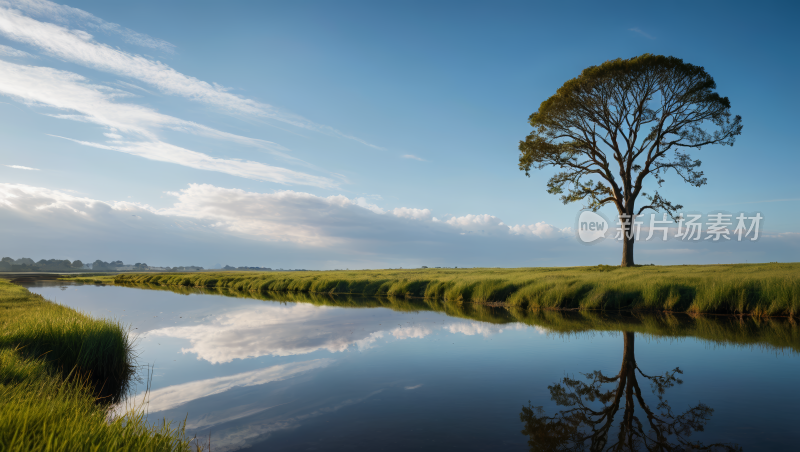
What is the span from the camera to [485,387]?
23.6ft

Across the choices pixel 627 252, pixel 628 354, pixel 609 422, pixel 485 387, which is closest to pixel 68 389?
pixel 485 387

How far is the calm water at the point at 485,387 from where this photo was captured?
202 inches

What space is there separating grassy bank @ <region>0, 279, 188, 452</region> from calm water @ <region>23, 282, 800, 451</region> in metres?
0.96

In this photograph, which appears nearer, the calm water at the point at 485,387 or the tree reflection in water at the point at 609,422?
the tree reflection in water at the point at 609,422

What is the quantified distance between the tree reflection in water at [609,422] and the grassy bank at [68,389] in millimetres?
4194

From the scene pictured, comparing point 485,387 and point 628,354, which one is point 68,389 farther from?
point 628,354

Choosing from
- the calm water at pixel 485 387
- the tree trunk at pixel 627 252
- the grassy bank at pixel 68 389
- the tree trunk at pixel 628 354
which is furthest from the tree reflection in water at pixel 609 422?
the tree trunk at pixel 627 252

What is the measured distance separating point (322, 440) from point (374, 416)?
0.98 metres

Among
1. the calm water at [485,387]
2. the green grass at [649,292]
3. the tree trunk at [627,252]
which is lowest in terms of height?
the calm water at [485,387]

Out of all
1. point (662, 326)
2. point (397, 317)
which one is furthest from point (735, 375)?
point (397, 317)

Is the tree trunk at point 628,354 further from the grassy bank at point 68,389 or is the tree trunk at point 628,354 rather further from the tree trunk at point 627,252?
the tree trunk at point 627,252

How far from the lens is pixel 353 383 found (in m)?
7.69

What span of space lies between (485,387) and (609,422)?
2162 millimetres

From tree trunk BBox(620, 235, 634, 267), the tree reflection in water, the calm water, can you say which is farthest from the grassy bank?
tree trunk BBox(620, 235, 634, 267)
